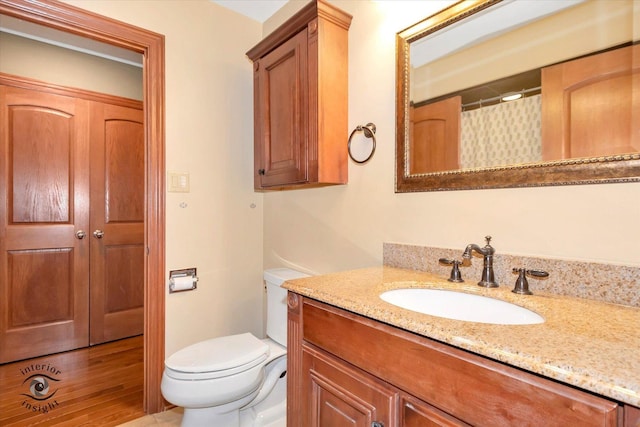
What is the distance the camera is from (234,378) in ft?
4.50

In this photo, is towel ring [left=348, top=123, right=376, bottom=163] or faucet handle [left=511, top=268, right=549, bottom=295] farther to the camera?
towel ring [left=348, top=123, right=376, bottom=163]

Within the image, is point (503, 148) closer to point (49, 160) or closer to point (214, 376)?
point (214, 376)

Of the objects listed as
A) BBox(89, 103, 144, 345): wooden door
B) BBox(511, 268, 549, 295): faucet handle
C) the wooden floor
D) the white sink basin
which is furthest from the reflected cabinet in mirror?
BBox(89, 103, 144, 345): wooden door

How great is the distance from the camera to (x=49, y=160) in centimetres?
244

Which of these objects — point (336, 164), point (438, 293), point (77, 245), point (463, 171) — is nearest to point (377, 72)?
point (336, 164)

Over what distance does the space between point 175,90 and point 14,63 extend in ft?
4.90

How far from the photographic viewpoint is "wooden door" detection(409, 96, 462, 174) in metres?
1.21

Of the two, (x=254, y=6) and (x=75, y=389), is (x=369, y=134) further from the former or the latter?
(x=75, y=389)

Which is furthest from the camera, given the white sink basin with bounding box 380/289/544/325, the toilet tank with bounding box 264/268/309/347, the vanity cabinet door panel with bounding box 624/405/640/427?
the toilet tank with bounding box 264/268/309/347

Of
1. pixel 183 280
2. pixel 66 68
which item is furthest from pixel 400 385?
pixel 66 68

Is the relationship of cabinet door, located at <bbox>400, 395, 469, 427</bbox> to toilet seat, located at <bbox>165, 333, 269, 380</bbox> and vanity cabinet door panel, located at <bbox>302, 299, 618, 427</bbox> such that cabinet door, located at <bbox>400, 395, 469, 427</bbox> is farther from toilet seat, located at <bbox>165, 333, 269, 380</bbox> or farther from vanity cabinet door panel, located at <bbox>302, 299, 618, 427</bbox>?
toilet seat, located at <bbox>165, 333, 269, 380</bbox>

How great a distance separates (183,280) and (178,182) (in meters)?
0.57

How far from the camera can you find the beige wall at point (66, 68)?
91.5 inches

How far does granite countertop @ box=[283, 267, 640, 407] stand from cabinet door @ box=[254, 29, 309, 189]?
806 mm
